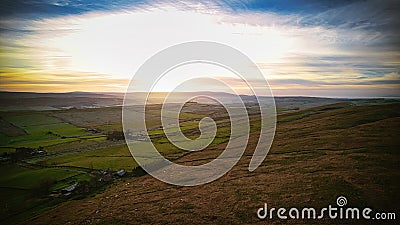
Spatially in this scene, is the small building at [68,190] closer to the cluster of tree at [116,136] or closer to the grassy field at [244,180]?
the grassy field at [244,180]

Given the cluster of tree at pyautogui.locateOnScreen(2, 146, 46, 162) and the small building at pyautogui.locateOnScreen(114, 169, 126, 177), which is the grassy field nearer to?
the cluster of tree at pyautogui.locateOnScreen(2, 146, 46, 162)

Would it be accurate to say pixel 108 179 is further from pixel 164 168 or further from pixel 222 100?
pixel 222 100

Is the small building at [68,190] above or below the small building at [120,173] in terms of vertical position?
below

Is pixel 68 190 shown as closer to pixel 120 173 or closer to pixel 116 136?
pixel 120 173

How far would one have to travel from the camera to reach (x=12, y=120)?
46.3 meters

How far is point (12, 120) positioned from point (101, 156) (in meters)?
26.2

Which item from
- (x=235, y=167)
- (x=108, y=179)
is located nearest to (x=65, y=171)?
(x=108, y=179)

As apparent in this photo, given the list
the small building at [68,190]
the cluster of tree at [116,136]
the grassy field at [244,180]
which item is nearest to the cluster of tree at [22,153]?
the grassy field at [244,180]

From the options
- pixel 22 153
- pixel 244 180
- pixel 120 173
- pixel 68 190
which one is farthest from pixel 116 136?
pixel 244 180

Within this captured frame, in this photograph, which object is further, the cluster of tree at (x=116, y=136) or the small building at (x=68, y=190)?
the cluster of tree at (x=116, y=136)

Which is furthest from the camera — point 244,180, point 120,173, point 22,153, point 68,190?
point 22,153

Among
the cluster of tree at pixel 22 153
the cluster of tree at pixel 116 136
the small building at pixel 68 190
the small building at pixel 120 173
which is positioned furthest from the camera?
the cluster of tree at pixel 116 136

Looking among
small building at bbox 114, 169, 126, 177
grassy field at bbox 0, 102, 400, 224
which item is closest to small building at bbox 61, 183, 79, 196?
grassy field at bbox 0, 102, 400, 224

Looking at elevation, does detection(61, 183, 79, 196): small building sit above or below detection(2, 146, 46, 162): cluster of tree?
below
